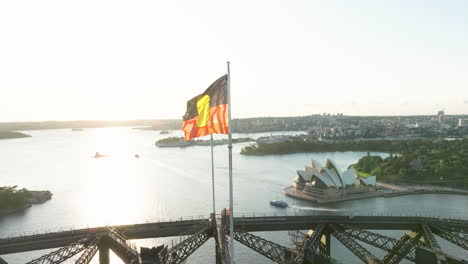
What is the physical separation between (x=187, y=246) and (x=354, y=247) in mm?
15198

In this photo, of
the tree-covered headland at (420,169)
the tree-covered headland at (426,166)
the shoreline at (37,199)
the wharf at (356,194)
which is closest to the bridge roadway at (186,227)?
the wharf at (356,194)

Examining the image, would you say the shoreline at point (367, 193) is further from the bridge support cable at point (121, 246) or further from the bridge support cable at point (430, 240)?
the bridge support cable at point (121, 246)

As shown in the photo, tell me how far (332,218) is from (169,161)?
104866mm

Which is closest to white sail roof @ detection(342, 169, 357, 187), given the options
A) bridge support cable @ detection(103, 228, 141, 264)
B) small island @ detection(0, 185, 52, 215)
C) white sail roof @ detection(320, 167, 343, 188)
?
white sail roof @ detection(320, 167, 343, 188)

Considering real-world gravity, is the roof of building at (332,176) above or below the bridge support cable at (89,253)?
below

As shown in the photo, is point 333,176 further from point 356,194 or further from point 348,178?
point 356,194

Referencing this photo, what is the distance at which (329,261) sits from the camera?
2998cm

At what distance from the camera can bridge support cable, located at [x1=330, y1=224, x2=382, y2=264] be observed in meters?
31.3

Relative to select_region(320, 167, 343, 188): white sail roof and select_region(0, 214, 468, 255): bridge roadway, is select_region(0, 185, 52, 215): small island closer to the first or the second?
select_region(0, 214, 468, 255): bridge roadway

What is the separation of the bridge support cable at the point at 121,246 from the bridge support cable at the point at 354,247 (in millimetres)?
19105

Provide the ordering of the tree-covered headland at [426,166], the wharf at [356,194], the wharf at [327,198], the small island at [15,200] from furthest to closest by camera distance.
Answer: the tree-covered headland at [426,166] < the wharf at [356,194] < the wharf at [327,198] < the small island at [15,200]

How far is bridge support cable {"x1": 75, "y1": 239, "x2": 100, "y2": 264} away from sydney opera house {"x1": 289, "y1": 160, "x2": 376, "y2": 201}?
175 feet

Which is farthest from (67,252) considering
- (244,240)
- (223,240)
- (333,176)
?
(333,176)

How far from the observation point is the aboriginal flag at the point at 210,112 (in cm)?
1678
